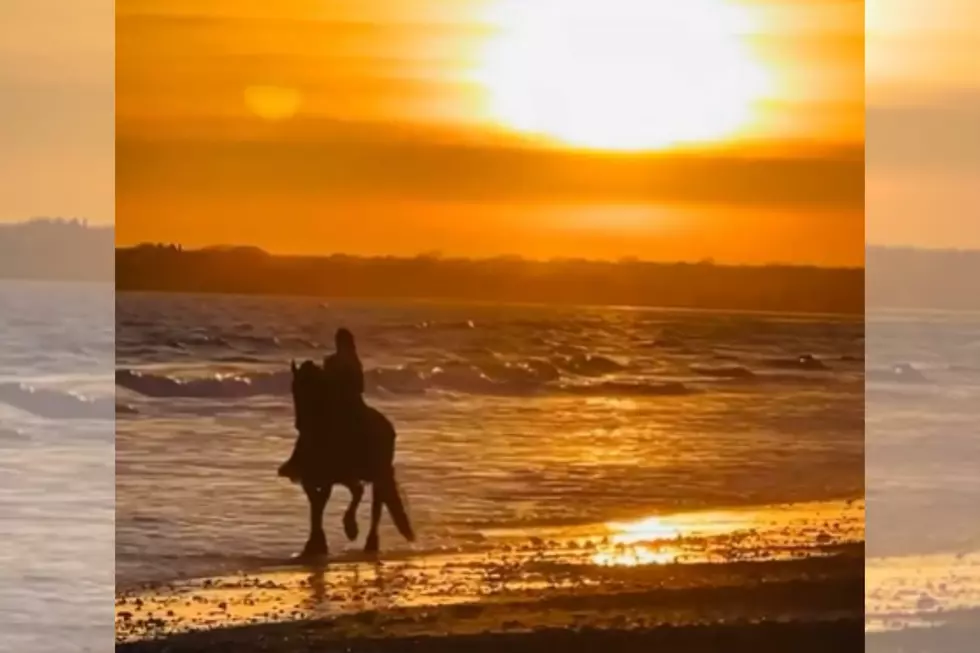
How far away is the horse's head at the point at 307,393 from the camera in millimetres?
1238

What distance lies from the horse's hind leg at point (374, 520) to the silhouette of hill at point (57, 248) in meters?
0.40

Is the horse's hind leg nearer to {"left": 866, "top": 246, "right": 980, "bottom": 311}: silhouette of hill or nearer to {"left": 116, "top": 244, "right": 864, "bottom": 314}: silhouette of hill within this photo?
{"left": 116, "top": 244, "right": 864, "bottom": 314}: silhouette of hill

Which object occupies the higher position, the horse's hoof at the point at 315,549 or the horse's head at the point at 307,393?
the horse's head at the point at 307,393

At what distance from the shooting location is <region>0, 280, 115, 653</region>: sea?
1.22 metres

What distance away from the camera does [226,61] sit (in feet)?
4.09

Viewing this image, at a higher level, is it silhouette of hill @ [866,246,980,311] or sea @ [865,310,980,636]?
silhouette of hill @ [866,246,980,311]

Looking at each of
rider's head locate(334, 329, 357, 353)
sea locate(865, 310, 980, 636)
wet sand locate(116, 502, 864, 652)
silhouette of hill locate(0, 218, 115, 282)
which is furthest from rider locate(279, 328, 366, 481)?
sea locate(865, 310, 980, 636)

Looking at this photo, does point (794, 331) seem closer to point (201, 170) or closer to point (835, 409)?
point (835, 409)

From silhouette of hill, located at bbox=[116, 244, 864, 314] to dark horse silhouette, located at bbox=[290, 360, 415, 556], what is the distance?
0.12 metres

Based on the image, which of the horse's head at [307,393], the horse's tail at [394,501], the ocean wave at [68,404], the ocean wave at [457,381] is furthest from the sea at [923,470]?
the ocean wave at [68,404]

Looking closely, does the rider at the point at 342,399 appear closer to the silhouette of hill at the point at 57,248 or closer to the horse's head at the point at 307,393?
the horse's head at the point at 307,393

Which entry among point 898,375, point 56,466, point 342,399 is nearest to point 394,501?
point 342,399

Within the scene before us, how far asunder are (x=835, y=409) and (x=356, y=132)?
0.67 m

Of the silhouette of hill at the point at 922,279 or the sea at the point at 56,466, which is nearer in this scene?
the sea at the point at 56,466
